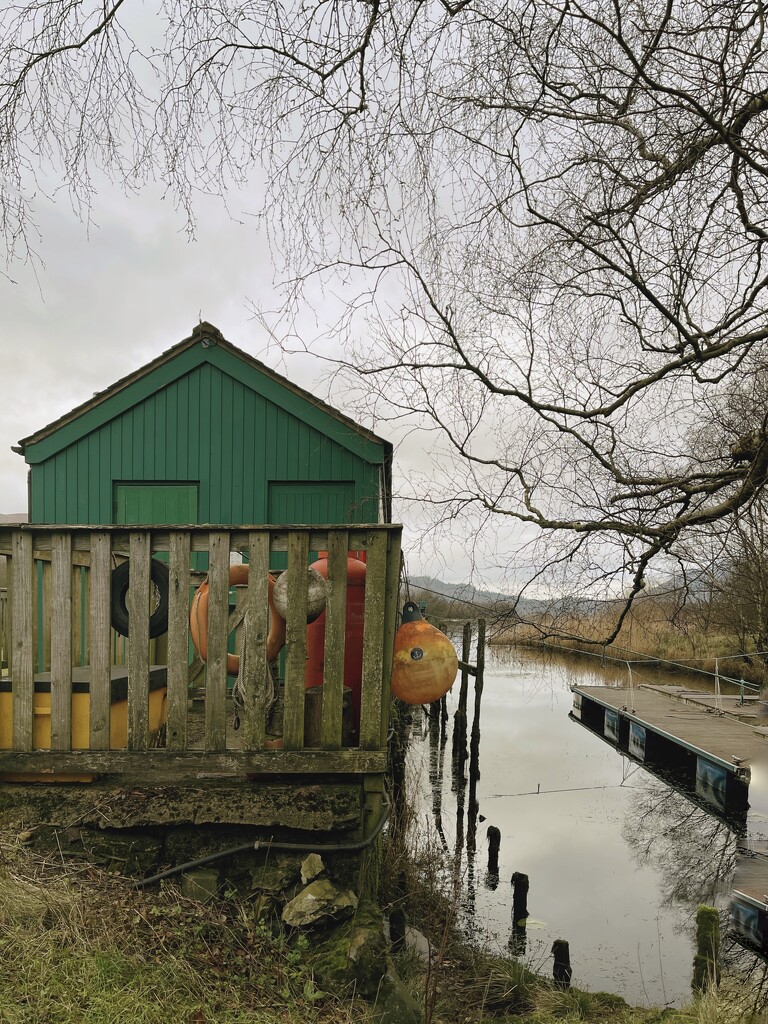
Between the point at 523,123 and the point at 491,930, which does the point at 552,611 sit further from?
the point at 491,930

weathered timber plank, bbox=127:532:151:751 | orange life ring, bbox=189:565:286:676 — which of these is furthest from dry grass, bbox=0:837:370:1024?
orange life ring, bbox=189:565:286:676

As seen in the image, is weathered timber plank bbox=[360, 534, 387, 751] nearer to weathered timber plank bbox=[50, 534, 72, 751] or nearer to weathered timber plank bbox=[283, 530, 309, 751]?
weathered timber plank bbox=[283, 530, 309, 751]

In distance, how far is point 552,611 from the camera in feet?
14.7

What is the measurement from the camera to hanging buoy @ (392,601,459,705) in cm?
504

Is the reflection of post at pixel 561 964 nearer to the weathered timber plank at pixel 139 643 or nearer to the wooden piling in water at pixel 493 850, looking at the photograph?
the wooden piling in water at pixel 493 850

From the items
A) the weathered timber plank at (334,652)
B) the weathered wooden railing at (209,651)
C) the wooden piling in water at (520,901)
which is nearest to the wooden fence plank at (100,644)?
the weathered wooden railing at (209,651)

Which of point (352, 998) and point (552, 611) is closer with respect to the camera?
point (352, 998)

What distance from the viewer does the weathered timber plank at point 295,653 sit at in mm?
4316

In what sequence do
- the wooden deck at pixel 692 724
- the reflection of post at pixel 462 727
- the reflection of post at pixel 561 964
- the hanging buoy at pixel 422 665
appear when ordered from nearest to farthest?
the hanging buoy at pixel 422 665 → the reflection of post at pixel 561 964 → the wooden deck at pixel 692 724 → the reflection of post at pixel 462 727

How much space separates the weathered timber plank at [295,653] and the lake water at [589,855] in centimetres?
157

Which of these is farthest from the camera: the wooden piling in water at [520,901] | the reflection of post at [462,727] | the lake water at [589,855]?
the reflection of post at [462,727]

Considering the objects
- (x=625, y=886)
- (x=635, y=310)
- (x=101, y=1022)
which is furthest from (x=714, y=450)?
(x=625, y=886)

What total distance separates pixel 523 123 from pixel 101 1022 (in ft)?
13.2

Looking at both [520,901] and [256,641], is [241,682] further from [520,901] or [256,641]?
[520,901]
